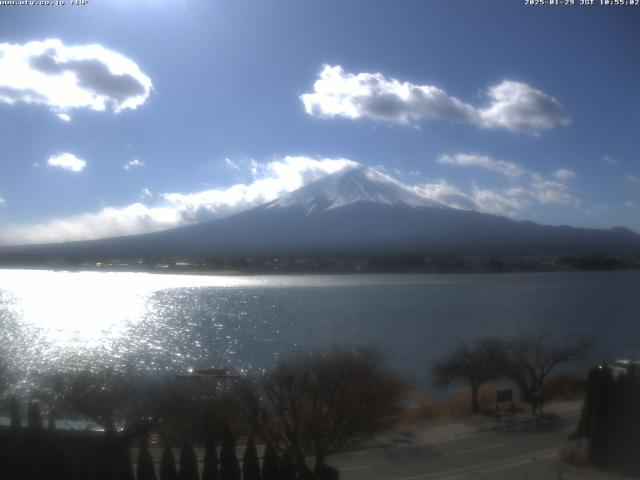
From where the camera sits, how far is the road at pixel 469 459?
6539 millimetres

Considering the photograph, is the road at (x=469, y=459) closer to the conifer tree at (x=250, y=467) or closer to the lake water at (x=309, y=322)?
the conifer tree at (x=250, y=467)

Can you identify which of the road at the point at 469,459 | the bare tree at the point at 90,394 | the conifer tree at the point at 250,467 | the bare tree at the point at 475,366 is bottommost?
the road at the point at 469,459

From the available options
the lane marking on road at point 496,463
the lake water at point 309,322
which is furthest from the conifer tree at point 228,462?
the lake water at point 309,322

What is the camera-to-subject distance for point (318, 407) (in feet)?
22.0

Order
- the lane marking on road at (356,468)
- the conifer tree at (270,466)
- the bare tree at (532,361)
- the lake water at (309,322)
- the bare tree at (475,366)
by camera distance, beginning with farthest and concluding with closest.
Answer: the lake water at (309,322) < the bare tree at (475,366) < the bare tree at (532,361) < the lane marking on road at (356,468) < the conifer tree at (270,466)

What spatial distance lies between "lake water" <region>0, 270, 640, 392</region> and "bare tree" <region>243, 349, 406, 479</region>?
4641 millimetres

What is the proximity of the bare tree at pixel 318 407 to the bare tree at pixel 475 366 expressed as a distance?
4066 millimetres

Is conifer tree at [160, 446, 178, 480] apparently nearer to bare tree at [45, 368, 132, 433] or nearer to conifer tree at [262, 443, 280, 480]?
conifer tree at [262, 443, 280, 480]

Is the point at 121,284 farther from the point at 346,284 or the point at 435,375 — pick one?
the point at 435,375

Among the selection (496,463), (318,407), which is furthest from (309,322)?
(318,407)

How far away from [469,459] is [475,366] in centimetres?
446

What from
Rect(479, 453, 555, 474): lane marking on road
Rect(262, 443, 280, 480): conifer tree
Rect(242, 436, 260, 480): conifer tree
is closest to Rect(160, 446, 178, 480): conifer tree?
Rect(242, 436, 260, 480): conifer tree

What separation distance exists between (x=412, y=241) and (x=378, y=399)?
56.5 m

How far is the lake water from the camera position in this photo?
13969 mm
